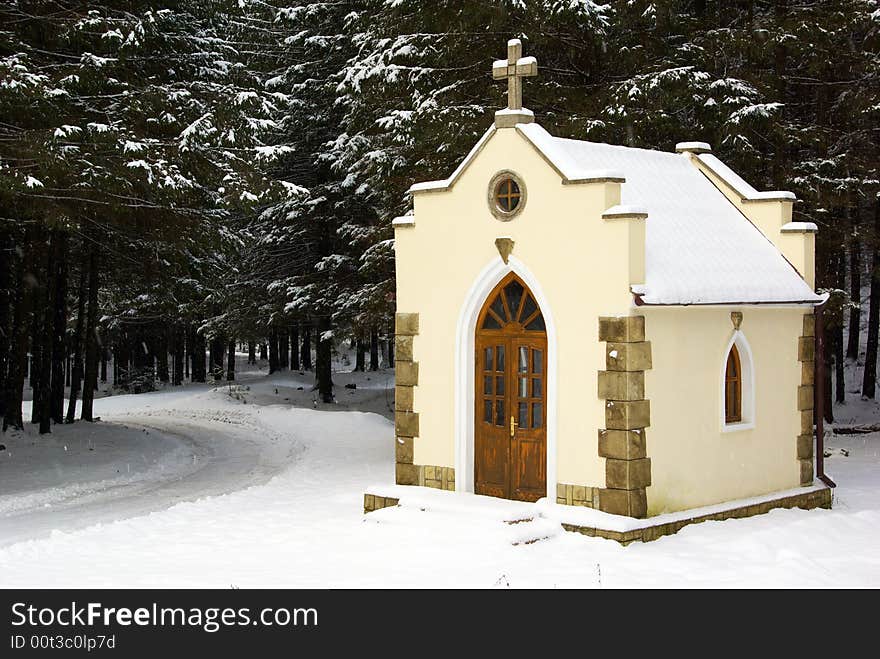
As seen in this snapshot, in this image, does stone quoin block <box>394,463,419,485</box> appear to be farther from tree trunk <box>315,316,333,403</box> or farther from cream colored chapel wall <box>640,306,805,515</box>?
tree trunk <box>315,316,333,403</box>

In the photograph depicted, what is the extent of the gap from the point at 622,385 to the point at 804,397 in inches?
155

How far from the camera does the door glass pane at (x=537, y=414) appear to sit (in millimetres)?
13086

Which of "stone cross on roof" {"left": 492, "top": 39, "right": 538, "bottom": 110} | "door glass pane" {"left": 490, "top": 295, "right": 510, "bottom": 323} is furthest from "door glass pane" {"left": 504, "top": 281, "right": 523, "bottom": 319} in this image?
"stone cross on roof" {"left": 492, "top": 39, "right": 538, "bottom": 110}

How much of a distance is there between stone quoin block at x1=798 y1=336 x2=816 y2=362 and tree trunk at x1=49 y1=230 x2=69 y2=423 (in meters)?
14.9

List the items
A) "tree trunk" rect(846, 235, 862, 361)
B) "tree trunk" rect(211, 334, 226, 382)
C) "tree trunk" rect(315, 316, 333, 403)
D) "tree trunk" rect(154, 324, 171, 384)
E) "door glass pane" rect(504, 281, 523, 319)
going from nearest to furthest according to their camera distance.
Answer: "door glass pane" rect(504, 281, 523, 319) → "tree trunk" rect(846, 235, 862, 361) → "tree trunk" rect(315, 316, 333, 403) → "tree trunk" rect(154, 324, 171, 384) → "tree trunk" rect(211, 334, 226, 382)

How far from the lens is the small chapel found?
12.4 m

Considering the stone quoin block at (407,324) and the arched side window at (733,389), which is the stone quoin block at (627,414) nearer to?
the arched side window at (733,389)

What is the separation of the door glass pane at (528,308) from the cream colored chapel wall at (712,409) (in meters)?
1.48

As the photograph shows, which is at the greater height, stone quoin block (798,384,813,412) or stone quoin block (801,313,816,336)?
stone quoin block (801,313,816,336)

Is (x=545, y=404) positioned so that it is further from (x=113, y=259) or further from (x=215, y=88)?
(x=113, y=259)

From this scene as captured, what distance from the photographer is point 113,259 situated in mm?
27031

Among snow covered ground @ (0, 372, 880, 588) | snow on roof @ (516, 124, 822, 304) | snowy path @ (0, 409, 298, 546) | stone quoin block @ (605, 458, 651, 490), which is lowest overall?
snowy path @ (0, 409, 298, 546)

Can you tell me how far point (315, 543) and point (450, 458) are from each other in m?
2.16

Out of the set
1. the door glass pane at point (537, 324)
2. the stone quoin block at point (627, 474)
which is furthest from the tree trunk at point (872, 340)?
the stone quoin block at point (627, 474)
